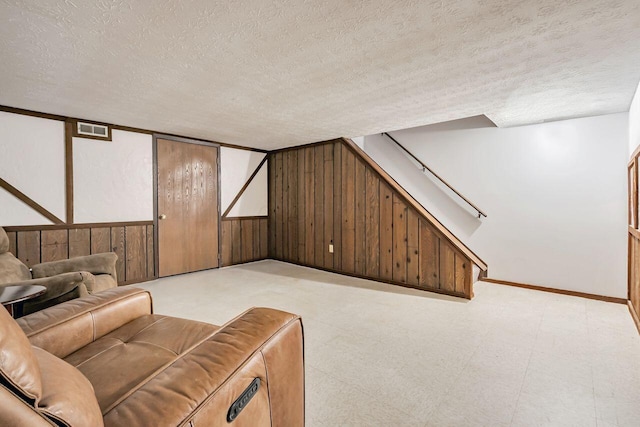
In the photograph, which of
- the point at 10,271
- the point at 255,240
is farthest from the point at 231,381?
the point at 255,240

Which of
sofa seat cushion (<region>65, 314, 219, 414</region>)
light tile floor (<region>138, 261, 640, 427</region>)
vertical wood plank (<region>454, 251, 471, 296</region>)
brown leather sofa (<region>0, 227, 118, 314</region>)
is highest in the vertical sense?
brown leather sofa (<region>0, 227, 118, 314</region>)

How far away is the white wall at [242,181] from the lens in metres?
5.12

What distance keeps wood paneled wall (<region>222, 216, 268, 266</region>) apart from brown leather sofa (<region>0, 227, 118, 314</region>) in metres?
2.27

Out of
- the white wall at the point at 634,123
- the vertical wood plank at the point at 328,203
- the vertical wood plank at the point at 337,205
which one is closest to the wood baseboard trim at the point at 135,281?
the vertical wood plank at the point at 328,203

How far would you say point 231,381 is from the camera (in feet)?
2.94

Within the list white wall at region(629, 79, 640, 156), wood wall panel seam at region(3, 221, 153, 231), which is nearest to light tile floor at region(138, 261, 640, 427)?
wood wall panel seam at region(3, 221, 153, 231)

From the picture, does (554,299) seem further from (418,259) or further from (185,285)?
(185,285)

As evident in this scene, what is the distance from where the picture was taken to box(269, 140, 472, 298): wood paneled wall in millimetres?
3736

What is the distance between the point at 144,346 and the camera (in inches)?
51.8

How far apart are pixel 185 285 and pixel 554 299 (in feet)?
14.7

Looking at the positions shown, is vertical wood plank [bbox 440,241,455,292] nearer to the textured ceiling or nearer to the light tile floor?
the light tile floor

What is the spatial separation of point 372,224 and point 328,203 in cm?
85

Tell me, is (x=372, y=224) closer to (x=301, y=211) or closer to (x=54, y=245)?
(x=301, y=211)

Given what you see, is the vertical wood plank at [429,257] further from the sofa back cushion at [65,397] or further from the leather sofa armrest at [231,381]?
the sofa back cushion at [65,397]
